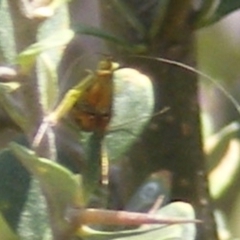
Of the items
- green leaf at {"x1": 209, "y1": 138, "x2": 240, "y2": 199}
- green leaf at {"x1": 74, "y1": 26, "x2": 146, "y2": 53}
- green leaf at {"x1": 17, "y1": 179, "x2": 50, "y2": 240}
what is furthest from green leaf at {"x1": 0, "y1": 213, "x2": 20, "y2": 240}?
green leaf at {"x1": 209, "y1": 138, "x2": 240, "y2": 199}

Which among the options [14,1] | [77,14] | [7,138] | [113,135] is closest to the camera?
[14,1]

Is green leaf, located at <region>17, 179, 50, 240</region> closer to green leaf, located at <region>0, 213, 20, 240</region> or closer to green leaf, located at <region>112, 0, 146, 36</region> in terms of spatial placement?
green leaf, located at <region>0, 213, 20, 240</region>

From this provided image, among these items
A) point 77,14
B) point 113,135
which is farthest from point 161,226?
point 77,14

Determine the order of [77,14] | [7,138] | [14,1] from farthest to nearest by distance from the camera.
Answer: [77,14] → [7,138] → [14,1]

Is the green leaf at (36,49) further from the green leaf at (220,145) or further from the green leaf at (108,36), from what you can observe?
the green leaf at (220,145)

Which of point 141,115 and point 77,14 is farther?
point 77,14

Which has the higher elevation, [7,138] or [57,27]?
[57,27]

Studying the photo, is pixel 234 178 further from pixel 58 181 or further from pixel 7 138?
pixel 58 181

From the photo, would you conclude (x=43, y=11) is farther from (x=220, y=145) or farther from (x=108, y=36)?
(x=220, y=145)

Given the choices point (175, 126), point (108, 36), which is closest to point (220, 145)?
point (175, 126)
